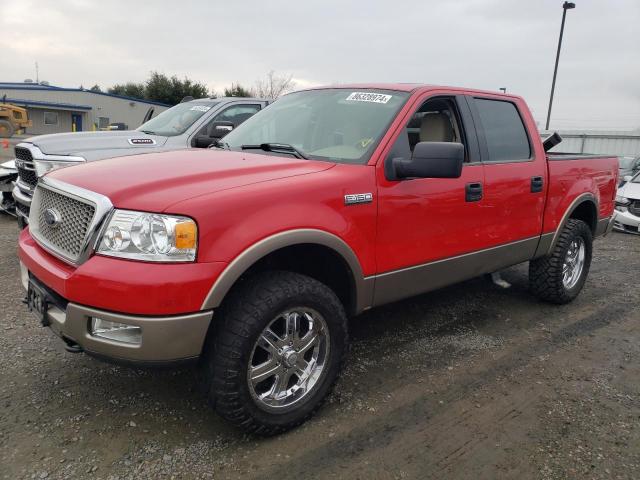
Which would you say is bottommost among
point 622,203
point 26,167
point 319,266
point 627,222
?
point 627,222

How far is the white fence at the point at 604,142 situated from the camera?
2050cm

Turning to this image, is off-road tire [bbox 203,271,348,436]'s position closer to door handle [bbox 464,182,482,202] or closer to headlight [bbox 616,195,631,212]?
door handle [bbox 464,182,482,202]

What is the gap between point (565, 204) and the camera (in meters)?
4.77

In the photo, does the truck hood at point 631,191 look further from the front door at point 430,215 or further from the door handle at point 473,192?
the door handle at point 473,192

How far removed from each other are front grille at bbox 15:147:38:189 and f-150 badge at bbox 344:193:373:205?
14.9 ft

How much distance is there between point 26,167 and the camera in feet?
20.2

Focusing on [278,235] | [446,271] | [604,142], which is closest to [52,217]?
[278,235]

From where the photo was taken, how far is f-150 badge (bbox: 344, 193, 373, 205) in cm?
289

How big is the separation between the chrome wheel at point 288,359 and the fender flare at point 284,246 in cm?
33

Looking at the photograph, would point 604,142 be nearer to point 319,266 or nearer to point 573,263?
point 573,263

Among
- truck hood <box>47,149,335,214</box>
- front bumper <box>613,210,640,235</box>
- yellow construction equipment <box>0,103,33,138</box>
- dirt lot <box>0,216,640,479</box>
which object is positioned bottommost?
dirt lot <box>0,216,640,479</box>

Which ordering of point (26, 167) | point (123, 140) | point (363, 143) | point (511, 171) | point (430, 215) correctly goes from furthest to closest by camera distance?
point (123, 140)
point (26, 167)
point (511, 171)
point (430, 215)
point (363, 143)

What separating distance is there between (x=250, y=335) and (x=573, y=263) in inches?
157

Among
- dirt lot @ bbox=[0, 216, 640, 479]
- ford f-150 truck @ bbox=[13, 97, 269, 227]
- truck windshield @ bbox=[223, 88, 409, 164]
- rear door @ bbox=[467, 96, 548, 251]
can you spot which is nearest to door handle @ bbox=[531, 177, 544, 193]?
rear door @ bbox=[467, 96, 548, 251]
